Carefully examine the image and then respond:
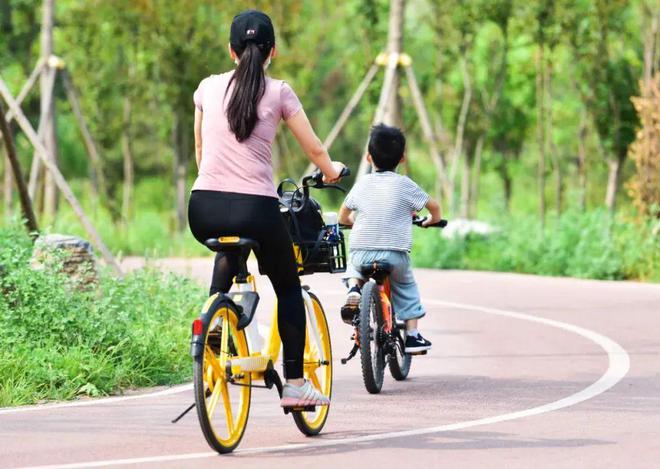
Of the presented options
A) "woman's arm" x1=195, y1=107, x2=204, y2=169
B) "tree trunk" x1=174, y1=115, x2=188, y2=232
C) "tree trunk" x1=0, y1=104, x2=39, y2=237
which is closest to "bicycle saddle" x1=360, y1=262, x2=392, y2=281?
"woman's arm" x1=195, y1=107, x2=204, y2=169

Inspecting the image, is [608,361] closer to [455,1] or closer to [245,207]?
[245,207]

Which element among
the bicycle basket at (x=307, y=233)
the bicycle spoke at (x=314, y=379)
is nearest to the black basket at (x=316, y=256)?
the bicycle basket at (x=307, y=233)

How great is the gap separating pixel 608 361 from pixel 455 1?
24.0 meters

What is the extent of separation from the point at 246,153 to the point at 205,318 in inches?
31.0

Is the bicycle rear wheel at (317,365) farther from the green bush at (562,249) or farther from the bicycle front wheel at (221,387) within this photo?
the green bush at (562,249)

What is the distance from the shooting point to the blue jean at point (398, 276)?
10219 mm

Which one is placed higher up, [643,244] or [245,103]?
[245,103]

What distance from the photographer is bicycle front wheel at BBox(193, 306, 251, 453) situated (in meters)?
7.08

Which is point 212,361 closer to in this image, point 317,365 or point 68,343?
point 317,365

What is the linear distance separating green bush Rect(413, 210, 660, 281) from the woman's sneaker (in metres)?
12.8

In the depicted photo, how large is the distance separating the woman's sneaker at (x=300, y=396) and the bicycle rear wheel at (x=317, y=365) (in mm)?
199

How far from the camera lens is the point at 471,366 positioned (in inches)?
450

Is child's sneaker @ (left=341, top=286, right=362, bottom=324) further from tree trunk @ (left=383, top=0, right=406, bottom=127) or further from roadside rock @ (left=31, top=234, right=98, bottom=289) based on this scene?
tree trunk @ (left=383, top=0, right=406, bottom=127)

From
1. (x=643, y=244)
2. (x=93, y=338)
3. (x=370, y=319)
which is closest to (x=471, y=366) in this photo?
(x=370, y=319)
